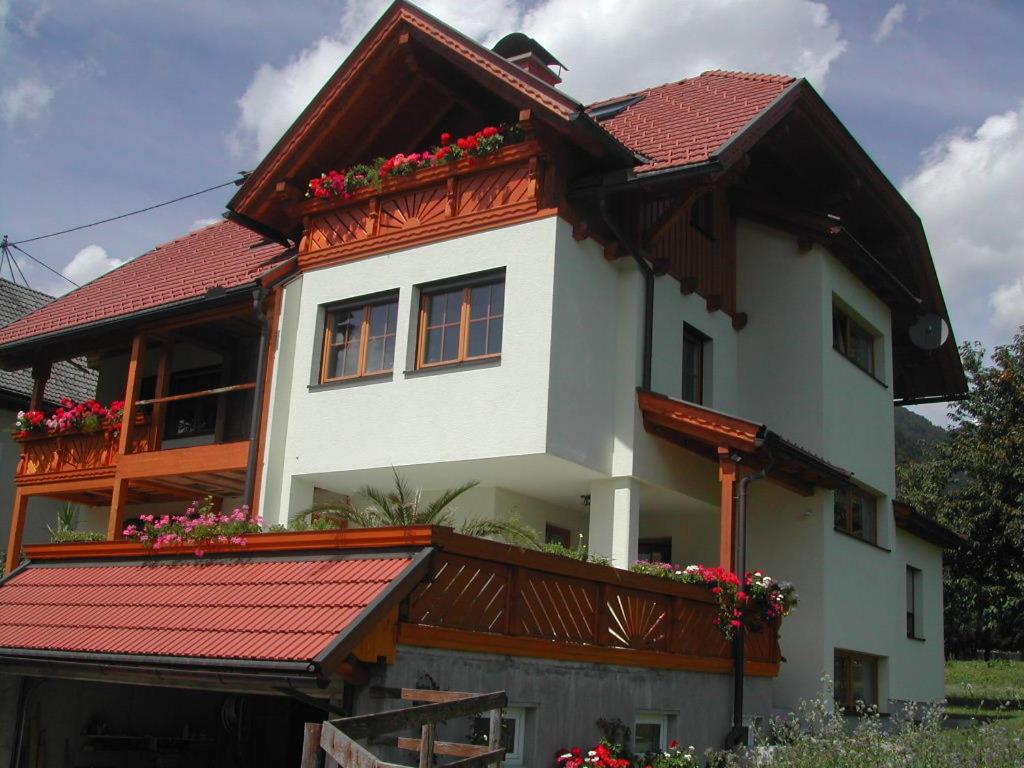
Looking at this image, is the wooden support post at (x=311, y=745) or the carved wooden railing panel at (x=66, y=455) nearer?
the wooden support post at (x=311, y=745)

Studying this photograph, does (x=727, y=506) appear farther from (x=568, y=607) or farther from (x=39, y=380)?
(x=39, y=380)

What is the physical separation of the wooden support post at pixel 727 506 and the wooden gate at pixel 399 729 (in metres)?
7.21

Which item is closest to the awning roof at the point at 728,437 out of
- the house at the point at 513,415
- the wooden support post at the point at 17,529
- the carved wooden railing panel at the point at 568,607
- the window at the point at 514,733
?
the house at the point at 513,415

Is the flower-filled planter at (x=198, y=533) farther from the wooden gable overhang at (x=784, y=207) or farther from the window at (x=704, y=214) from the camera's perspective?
the window at (x=704, y=214)

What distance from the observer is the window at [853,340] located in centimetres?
1936

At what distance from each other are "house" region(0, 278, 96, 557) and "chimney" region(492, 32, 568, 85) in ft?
34.1

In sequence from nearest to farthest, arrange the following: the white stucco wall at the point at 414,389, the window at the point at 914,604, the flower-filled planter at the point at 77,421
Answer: the white stucco wall at the point at 414,389 → the flower-filled planter at the point at 77,421 → the window at the point at 914,604

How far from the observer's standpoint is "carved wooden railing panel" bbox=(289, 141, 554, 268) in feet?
49.7

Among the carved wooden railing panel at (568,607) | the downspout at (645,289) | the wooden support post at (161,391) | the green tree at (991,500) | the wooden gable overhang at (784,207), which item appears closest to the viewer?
the carved wooden railing panel at (568,607)

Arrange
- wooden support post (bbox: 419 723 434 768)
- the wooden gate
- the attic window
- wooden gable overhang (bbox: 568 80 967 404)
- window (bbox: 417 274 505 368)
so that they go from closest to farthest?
1. the wooden gate
2. wooden support post (bbox: 419 723 434 768)
3. window (bbox: 417 274 505 368)
4. wooden gable overhang (bbox: 568 80 967 404)
5. the attic window

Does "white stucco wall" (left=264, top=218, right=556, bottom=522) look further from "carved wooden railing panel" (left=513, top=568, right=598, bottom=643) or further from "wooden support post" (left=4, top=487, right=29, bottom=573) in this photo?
"wooden support post" (left=4, top=487, right=29, bottom=573)

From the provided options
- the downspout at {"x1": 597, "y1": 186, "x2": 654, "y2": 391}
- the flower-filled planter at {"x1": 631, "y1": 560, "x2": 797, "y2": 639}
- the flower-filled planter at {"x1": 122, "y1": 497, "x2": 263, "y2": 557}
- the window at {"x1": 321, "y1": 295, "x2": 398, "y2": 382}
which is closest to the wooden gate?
the flower-filled planter at {"x1": 122, "y1": 497, "x2": 263, "y2": 557}

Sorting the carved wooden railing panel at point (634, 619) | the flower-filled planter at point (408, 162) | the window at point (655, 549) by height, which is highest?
the flower-filled planter at point (408, 162)

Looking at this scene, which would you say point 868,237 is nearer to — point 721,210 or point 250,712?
point 721,210
